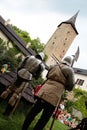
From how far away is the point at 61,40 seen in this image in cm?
6594

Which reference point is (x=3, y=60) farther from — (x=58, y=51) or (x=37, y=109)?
(x=58, y=51)

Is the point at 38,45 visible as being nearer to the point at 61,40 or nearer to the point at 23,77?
the point at 61,40

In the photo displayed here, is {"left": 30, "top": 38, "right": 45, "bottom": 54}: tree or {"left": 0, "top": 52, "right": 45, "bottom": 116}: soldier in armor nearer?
{"left": 0, "top": 52, "right": 45, "bottom": 116}: soldier in armor

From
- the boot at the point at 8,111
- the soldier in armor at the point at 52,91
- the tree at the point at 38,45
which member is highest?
the tree at the point at 38,45

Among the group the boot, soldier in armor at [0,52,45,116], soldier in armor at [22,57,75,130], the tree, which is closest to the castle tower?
the tree

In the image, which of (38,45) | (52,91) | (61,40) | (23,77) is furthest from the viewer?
(38,45)

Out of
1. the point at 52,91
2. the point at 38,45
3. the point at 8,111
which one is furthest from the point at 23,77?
the point at 38,45

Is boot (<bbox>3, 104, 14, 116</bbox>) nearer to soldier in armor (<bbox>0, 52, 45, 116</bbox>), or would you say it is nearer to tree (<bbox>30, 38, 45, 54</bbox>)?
soldier in armor (<bbox>0, 52, 45, 116</bbox>)

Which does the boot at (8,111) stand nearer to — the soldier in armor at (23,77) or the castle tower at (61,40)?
the soldier in armor at (23,77)

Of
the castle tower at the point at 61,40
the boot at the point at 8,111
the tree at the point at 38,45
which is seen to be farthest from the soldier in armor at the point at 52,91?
the tree at the point at 38,45

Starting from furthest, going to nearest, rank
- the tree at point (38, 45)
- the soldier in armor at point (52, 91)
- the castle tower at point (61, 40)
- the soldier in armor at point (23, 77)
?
1. the tree at point (38, 45)
2. the castle tower at point (61, 40)
3. the soldier in armor at point (23, 77)
4. the soldier in armor at point (52, 91)

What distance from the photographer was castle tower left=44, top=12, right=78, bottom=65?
215ft

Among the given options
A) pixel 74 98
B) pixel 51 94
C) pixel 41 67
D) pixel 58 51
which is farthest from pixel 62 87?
pixel 58 51

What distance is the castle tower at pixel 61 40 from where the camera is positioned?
6556cm
